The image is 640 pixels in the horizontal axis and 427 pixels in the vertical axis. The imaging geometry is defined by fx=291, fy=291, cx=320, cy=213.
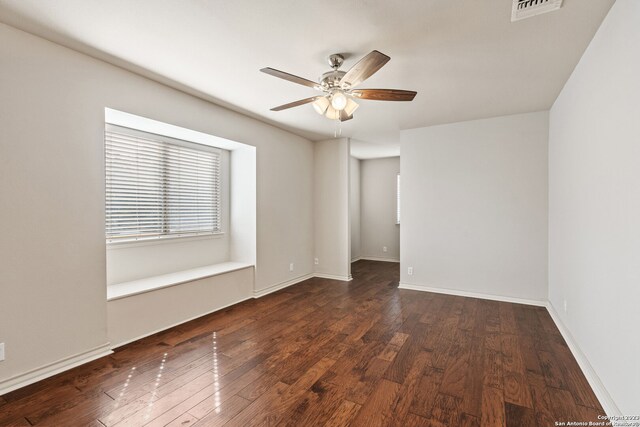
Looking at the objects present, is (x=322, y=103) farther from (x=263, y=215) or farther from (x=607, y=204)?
(x=263, y=215)

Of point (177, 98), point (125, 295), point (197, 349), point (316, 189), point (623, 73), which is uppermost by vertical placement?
point (177, 98)

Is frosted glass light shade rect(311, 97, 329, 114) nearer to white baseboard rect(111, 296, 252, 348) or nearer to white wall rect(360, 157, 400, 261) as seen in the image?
white baseboard rect(111, 296, 252, 348)

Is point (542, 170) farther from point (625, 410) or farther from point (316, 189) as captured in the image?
point (316, 189)

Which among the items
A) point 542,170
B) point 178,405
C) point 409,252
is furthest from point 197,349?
point 542,170

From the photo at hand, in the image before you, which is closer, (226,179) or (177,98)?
(177,98)

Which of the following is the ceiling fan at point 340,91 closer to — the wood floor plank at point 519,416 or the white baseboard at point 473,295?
the wood floor plank at point 519,416

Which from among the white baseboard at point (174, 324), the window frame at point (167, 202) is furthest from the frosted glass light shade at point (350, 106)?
the white baseboard at point (174, 324)

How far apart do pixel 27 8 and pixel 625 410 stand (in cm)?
434

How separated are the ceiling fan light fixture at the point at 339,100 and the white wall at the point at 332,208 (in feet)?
9.22

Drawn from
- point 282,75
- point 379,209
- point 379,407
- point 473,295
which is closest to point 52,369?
point 379,407

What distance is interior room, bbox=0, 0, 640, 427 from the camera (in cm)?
185

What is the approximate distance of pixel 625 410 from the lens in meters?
1.62

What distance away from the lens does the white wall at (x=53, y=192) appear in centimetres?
208

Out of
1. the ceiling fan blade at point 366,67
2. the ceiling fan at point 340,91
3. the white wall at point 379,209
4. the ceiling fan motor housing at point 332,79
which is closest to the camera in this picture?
the ceiling fan blade at point 366,67
